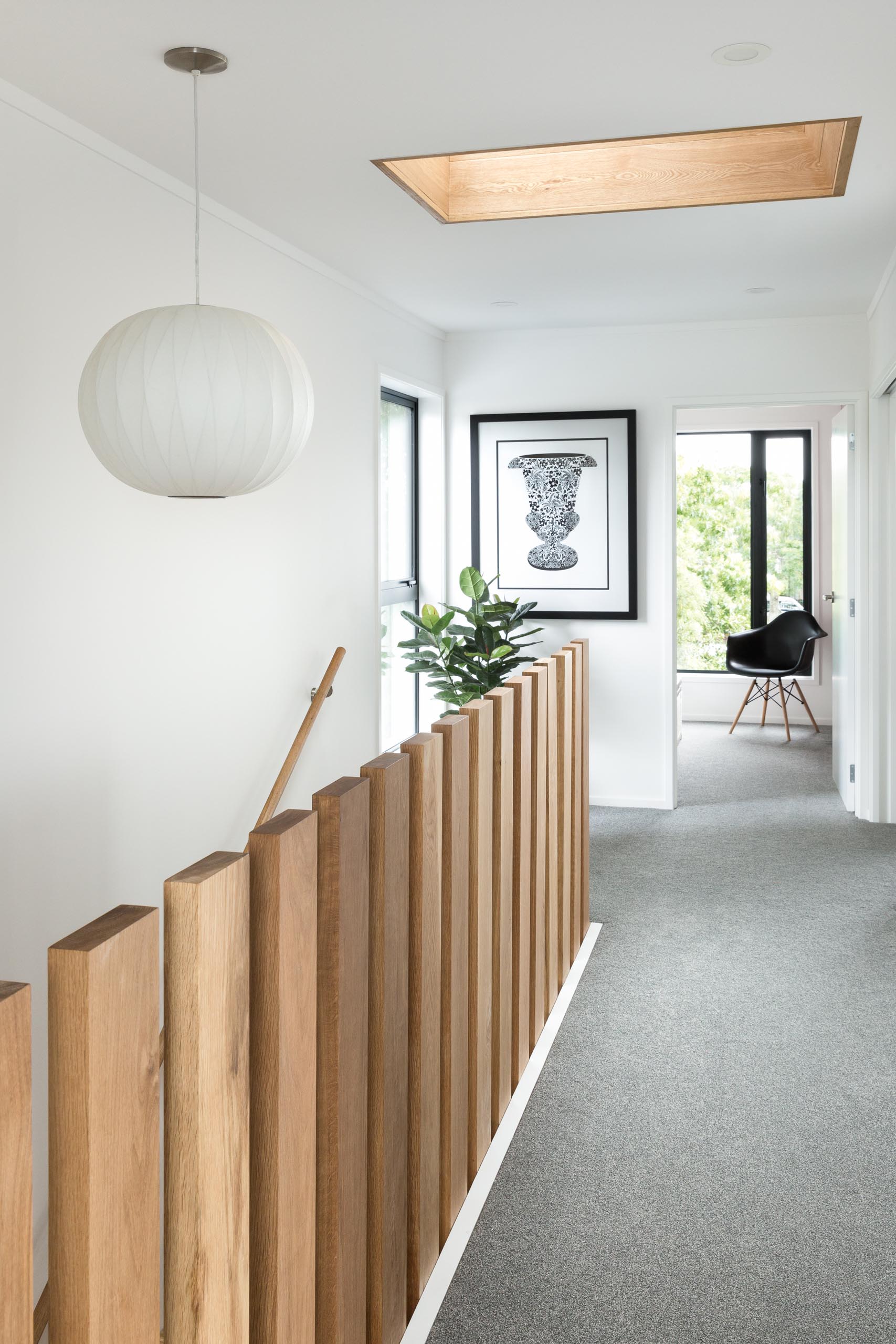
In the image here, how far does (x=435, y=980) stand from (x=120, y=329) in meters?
1.38

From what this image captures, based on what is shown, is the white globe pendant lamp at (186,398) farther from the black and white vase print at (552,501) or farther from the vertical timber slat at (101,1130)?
the black and white vase print at (552,501)

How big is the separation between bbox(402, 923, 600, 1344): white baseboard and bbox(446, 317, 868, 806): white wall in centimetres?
264

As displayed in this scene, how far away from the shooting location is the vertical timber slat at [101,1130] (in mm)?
923

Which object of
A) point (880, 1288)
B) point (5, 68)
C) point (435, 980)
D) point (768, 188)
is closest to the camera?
point (435, 980)

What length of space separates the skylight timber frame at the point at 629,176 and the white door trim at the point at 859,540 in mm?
2103

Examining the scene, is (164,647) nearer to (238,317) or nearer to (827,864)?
(238,317)

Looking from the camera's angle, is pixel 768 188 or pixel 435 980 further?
pixel 768 188

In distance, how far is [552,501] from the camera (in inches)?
233

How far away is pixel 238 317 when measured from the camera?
2229mm

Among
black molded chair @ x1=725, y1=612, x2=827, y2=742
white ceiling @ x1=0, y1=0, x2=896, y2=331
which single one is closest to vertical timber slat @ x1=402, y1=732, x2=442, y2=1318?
white ceiling @ x1=0, y1=0, x2=896, y2=331

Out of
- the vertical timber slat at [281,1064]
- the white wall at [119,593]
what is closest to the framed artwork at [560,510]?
the white wall at [119,593]

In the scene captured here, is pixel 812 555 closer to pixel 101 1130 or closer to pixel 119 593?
pixel 119 593

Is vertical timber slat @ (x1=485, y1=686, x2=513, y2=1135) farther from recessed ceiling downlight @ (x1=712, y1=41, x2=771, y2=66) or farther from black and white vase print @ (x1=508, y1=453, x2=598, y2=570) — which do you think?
black and white vase print @ (x1=508, y1=453, x2=598, y2=570)

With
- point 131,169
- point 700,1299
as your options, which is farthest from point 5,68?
point 700,1299
